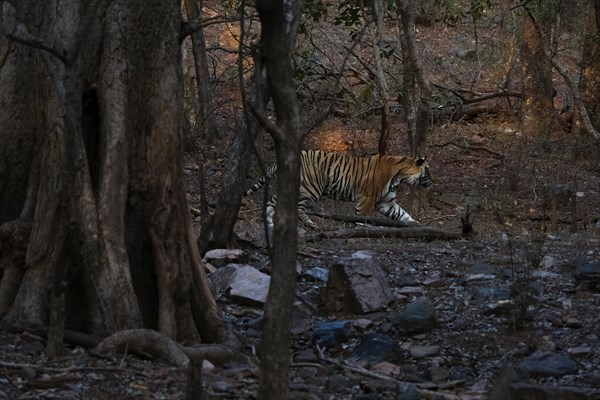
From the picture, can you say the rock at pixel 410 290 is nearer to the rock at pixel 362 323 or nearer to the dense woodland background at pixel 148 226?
the dense woodland background at pixel 148 226

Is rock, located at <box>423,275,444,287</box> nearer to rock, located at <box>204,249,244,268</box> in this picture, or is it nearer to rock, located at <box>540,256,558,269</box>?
rock, located at <box>540,256,558,269</box>

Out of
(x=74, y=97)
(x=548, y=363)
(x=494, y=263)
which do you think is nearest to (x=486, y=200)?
(x=494, y=263)

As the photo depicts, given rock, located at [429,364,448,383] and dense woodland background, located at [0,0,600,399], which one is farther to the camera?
rock, located at [429,364,448,383]

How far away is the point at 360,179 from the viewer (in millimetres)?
19000

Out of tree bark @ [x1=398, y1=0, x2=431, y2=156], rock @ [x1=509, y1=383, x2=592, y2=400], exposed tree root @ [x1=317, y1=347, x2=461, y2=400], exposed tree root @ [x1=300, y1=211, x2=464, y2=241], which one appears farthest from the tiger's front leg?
rock @ [x1=509, y1=383, x2=592, y2=400]

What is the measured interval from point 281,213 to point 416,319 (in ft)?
11.8

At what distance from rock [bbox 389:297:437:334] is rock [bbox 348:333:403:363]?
0.42 meters

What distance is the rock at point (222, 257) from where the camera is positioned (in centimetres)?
992

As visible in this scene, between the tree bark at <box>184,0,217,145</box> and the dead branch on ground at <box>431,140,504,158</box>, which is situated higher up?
the tree bark at <box>184,0,217,145</box>

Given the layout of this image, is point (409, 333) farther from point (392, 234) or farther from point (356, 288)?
point (392, 234)

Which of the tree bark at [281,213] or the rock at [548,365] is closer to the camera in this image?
the tree bark at [281,213]

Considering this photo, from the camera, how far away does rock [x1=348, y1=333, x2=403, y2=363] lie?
7613 millimetres

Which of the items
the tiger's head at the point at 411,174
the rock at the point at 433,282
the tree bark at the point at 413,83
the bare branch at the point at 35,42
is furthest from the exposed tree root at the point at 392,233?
the bare branch at the point at 35,42

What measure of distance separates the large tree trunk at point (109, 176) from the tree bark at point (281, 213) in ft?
6.36
